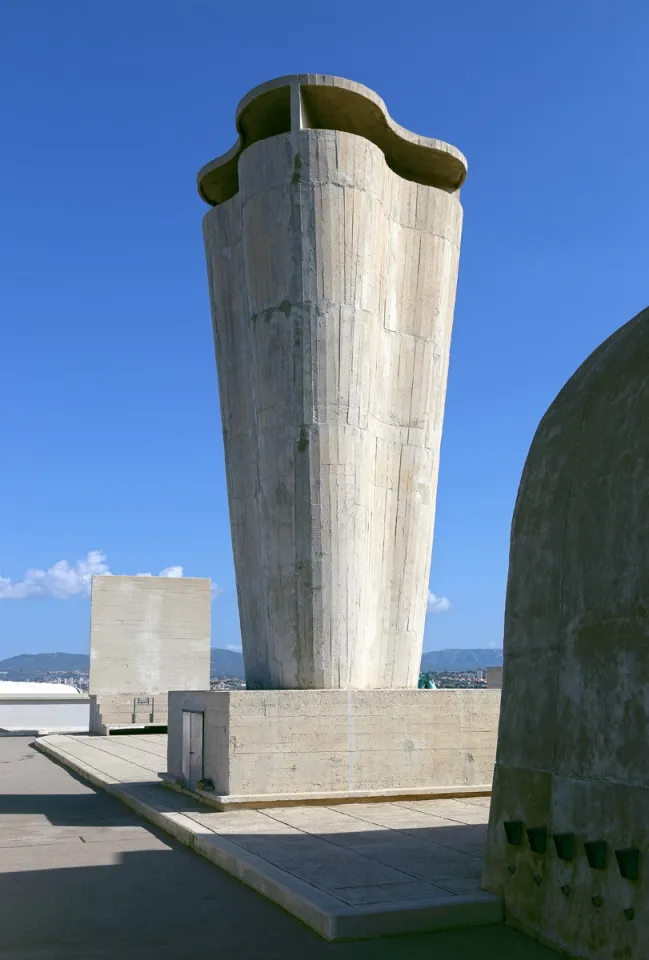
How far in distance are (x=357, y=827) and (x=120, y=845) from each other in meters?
2.59

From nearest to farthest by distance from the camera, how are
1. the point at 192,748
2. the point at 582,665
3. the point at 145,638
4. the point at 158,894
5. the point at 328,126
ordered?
the point at 582,665, the point at 158,894, the point at 192,748, the point at 328,126, the point at 145,638

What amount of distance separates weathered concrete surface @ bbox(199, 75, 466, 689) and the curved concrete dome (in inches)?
1.1

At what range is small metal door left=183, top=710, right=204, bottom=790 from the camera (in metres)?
12.9

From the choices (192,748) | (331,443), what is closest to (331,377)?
(331,443)

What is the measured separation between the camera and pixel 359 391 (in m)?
13.6

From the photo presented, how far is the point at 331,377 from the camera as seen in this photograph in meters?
13.4

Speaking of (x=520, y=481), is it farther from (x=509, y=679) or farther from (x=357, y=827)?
(x=357, y=827)

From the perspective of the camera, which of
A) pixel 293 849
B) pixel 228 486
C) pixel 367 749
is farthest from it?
pixel 228 486

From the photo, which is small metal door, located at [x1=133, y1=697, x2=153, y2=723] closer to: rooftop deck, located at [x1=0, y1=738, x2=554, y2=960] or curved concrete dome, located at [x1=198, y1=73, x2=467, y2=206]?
rooftop deck, located at [x1=0, y1=738, x2=554, y2=960]

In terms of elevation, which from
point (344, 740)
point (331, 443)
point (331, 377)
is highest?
point (331, 377)

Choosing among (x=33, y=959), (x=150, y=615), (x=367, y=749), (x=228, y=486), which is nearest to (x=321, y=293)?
(x=228, y=486)

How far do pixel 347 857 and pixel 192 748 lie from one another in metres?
4.78

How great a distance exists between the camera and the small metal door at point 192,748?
12.9 m

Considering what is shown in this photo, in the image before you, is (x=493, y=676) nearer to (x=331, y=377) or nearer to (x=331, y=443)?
(x=331, y=443)
